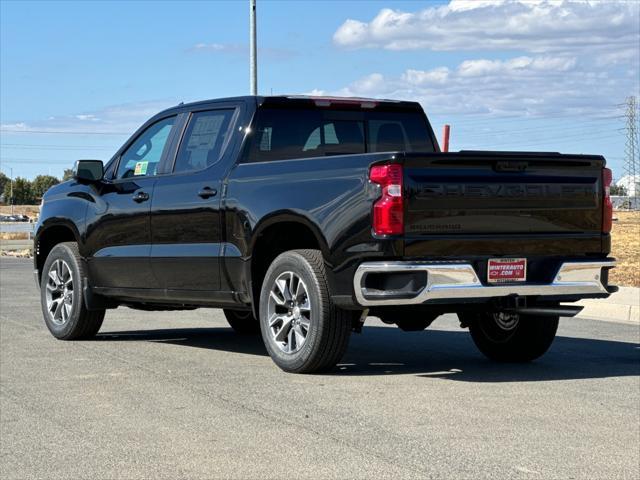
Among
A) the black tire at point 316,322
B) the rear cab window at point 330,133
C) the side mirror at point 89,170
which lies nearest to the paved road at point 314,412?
the black tire at point 316,322

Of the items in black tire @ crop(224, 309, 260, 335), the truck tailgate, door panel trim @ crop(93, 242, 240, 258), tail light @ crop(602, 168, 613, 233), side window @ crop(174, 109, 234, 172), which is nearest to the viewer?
the truck tailgate

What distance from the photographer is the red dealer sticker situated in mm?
8227

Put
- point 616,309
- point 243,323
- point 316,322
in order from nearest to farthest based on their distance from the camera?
point 316,322
point 243,323
point 616,309

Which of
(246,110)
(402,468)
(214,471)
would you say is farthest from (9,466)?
(246,110)

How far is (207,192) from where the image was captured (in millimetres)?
9430

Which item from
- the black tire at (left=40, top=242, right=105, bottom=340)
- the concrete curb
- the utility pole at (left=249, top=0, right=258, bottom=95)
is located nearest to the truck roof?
the black tire at (left=40, top=242, right=105, bottom=340)

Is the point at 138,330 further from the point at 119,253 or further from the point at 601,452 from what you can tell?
the point at 601,452

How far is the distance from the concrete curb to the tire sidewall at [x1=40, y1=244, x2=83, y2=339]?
6.22m

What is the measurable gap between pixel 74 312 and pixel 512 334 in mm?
4011

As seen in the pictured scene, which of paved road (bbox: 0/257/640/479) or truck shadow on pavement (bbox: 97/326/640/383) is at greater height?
paved road (bbox: 0/257/640/479)

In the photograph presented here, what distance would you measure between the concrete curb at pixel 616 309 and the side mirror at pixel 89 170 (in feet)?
20.7

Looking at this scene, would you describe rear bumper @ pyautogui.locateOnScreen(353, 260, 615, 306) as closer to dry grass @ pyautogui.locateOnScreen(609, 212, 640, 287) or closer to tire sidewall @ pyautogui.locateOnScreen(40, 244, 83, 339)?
tire sidewall @ pyautogui.locateOnScreen(40, 244, 83, 339)

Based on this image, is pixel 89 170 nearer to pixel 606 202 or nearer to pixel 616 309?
pixel 606 202

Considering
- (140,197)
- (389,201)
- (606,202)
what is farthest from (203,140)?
(606,202)
